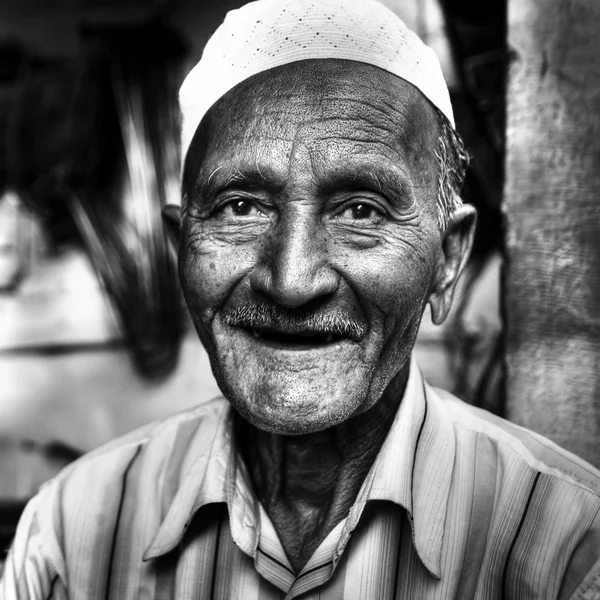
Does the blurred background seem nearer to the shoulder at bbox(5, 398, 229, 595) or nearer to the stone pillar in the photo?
the shoulder at bbox(5, 398, 229, 595)

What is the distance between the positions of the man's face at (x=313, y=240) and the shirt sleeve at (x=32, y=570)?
0.68 m

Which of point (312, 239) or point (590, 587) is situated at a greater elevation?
point (312, 239)

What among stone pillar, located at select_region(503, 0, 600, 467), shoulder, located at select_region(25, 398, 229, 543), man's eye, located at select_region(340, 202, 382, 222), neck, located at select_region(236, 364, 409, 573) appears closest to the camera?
man's eye, located at select_region(340, 202, 382, 222)

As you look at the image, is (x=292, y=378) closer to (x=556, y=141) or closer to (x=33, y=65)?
(x=556, y=141)

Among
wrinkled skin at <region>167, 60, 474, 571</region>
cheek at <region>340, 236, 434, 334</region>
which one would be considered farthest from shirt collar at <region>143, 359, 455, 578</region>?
cheek at <region>340, 236, 434, 334</region>

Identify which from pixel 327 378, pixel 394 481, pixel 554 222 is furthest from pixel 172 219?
pixel 554 222

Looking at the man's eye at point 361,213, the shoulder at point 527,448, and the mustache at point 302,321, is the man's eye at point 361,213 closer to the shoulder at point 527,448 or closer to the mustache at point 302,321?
the mustache at point 302,321

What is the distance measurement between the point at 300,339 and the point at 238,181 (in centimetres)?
36

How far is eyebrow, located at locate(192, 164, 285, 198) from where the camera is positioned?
1.42 m

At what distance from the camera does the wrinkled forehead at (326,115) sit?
143 centimetres

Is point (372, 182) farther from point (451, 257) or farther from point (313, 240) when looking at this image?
Answer: point (451, 257)

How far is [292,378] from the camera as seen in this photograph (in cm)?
139

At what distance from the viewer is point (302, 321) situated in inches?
54.8

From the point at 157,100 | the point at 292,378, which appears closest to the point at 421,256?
the point at 292,378
